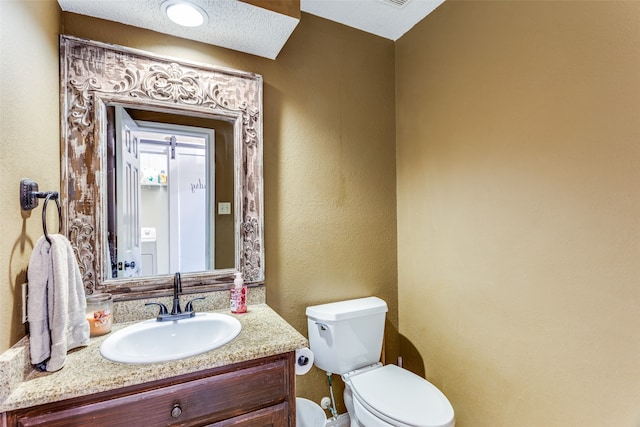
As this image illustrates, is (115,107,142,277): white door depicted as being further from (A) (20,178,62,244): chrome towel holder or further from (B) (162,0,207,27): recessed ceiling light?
(B) (162,0,207,27): recessed ceiling light

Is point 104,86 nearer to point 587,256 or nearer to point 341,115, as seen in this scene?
point 341,115

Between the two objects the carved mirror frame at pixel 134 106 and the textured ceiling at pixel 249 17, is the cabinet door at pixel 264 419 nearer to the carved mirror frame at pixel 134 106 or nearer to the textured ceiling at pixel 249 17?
the carved mirror frame at pixel 134 106

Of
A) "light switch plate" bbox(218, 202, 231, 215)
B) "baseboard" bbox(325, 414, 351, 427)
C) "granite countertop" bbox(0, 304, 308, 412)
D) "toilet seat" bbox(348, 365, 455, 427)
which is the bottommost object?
"baseboard" bbox(325, 414, 351, 427)

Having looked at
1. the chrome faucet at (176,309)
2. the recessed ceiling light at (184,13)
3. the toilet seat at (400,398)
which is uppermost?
the recessed ceiling light at (184,13)

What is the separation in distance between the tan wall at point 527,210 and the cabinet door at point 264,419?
38.2 inches

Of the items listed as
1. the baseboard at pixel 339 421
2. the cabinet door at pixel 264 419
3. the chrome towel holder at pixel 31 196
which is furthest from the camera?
the baseboard at pixel 339 421

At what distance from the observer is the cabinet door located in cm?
103

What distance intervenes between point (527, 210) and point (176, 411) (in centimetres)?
147

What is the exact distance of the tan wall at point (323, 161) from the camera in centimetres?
165

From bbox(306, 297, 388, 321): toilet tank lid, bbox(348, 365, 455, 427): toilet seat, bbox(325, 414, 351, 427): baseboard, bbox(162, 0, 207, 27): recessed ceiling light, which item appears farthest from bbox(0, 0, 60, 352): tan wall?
bbox(325, 414, 351, 427): baseboard

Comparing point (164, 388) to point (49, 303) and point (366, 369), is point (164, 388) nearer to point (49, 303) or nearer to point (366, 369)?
point (49, 303)

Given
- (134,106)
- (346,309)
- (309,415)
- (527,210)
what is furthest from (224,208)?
(527,210)

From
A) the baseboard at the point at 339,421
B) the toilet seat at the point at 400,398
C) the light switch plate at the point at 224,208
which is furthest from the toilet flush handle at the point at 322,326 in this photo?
the light switch plate at the point at 224,208

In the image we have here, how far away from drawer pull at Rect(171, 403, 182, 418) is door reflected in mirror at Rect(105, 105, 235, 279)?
0.63 meters
